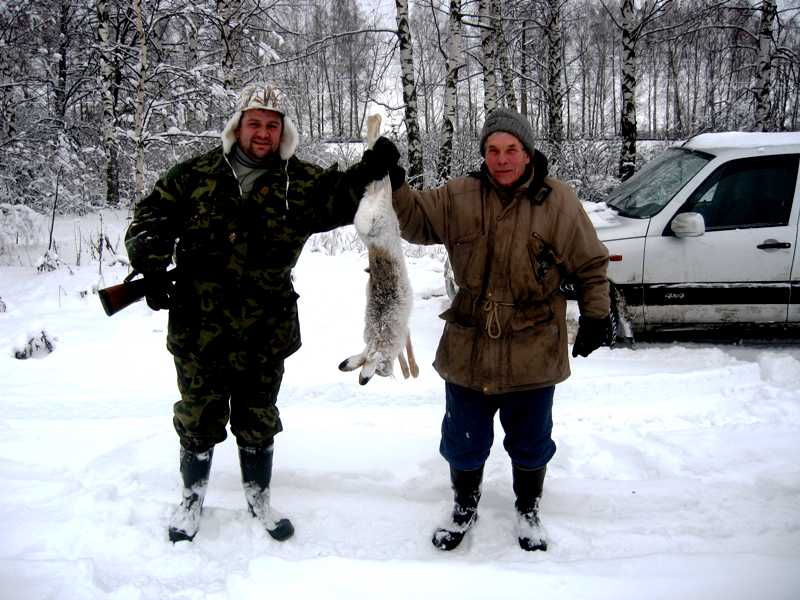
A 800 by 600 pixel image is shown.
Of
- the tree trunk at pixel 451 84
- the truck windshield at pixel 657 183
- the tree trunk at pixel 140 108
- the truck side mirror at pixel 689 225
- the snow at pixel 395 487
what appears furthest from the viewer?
the tree trunk at pixel 451 84

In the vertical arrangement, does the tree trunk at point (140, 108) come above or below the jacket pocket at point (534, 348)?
above

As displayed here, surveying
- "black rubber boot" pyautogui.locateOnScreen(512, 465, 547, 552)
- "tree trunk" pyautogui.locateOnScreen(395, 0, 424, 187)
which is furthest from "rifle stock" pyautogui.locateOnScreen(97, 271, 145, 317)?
"tree trunk" pyautogui.locateOnScreen(395, 0, 424, 187)

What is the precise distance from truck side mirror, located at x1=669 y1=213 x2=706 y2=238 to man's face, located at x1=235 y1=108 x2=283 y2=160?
139 inches

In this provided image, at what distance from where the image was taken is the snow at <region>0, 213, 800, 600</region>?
2.23 metres

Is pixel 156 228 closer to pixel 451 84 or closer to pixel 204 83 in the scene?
pixel 451 84

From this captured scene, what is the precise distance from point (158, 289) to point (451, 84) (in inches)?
383

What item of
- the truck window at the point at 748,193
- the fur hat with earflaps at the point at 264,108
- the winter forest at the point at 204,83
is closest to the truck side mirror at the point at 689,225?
the truck window at the point at 748,193

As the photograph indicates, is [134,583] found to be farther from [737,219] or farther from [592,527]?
[737,219]

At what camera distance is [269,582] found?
7.31 ft

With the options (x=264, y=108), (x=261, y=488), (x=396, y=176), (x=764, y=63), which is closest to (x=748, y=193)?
(x=396, y=176)

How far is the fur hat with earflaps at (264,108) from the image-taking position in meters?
2.31

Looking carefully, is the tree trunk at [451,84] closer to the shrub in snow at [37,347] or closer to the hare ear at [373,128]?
the shrub in snow at [37,347]

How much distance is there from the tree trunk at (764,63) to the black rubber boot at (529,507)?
11.8 metres

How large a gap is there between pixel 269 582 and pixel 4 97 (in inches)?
509
